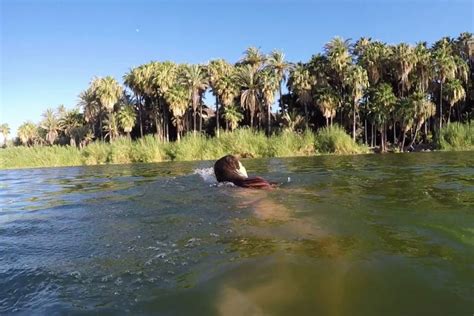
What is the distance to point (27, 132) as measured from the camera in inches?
3605

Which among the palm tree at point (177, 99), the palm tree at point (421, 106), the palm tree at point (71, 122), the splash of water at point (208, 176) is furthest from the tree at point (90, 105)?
the splash of water at point (208, 176)

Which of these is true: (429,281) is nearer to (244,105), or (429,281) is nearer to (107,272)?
(107,272)

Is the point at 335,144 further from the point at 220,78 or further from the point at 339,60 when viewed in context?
the point at 220,78

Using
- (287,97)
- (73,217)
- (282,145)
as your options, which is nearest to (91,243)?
(73,217)

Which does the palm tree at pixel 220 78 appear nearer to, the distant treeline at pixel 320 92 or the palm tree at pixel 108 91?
the distant treeline at pixel 320 92

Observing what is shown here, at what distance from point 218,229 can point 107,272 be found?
204cm

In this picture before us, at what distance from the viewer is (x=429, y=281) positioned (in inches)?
148

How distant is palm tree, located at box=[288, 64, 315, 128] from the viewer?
55.0 metres

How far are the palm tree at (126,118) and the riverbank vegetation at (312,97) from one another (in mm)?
126

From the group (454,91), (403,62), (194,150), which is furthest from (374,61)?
(194,150)

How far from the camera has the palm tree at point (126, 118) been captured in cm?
5869

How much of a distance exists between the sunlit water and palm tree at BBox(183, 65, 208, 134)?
49.9m

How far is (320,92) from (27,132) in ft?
210

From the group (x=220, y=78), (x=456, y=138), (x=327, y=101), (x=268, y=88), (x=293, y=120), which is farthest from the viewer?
(x=220, y=78)
